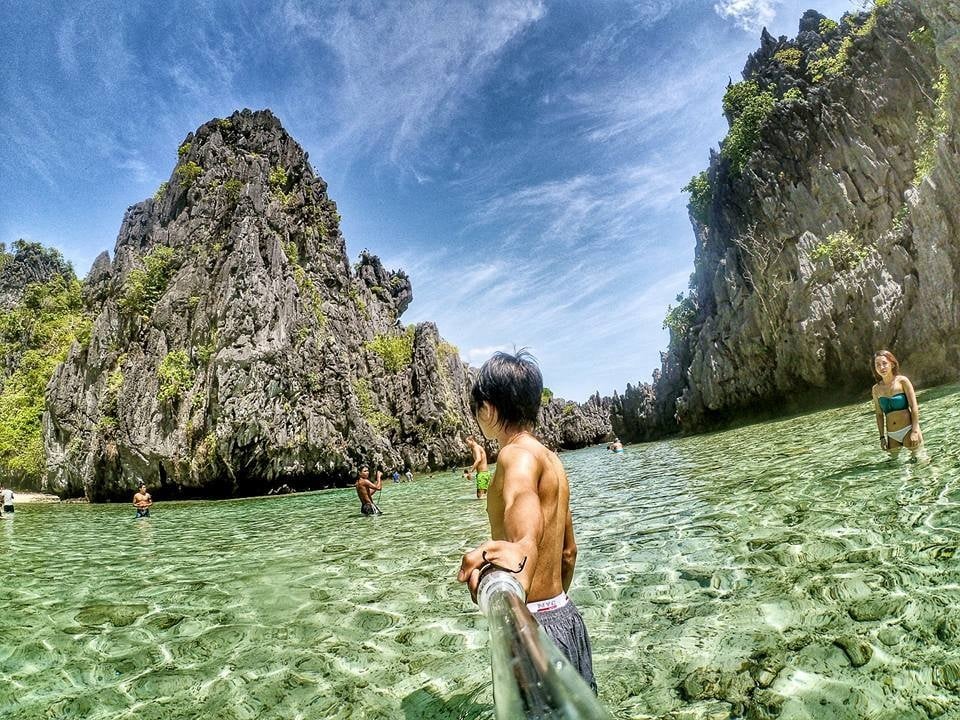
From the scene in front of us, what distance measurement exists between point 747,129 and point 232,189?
46055 millimetres

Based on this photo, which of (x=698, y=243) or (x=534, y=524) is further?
(x=698, y=243)

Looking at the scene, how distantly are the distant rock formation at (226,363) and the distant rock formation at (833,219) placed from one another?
3091 cm

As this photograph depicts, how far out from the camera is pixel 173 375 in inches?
1515

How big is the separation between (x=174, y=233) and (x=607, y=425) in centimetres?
8127

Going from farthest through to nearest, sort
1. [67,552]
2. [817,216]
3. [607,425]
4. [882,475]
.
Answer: [607,425] < [817,216] < [67,552] < [882,475]

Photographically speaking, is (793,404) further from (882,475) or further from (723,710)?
(723,710)

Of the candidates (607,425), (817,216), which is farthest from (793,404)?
(607,425)

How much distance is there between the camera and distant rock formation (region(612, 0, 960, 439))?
26.0 m

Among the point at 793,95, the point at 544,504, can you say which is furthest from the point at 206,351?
the point at 793,95

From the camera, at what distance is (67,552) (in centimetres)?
1223

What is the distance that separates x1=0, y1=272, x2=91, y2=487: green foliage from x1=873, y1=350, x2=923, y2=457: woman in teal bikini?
193 ft

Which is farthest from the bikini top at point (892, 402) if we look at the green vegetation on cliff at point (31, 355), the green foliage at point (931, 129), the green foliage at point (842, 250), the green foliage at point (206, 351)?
the green vegetation on cliff at point (31, 355)

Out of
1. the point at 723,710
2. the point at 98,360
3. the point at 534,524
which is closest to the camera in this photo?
A: the point at 534,524

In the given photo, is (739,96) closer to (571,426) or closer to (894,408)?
(894,408)
